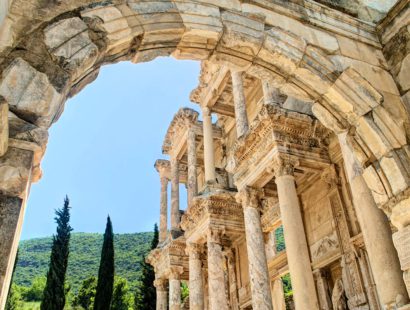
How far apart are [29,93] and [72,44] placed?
0.70 m

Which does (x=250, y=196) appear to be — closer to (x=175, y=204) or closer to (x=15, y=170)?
(x=175, y=204)

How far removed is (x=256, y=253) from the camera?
10.8m

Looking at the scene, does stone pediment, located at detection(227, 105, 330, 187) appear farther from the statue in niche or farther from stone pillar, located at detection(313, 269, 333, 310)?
the statue in niche

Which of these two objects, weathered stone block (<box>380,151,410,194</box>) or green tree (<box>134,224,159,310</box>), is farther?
green tree (<box>134,224,159,310</box>)

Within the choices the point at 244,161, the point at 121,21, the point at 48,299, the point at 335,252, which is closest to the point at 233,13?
the point at 121,21

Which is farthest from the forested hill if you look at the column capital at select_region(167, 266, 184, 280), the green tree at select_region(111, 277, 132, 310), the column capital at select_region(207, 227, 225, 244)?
the column capital at select_region(207, 227, 225, 244)

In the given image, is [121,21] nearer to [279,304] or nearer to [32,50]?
[32,50]

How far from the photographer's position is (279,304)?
596 inches

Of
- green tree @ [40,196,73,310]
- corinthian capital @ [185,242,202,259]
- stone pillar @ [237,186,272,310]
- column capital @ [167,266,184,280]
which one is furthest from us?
green tree @ [40,196,73,310]

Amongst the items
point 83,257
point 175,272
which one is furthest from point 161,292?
point 83,257

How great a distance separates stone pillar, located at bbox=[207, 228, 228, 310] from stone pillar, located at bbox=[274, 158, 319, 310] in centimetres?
400

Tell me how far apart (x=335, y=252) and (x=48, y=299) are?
1914 cm

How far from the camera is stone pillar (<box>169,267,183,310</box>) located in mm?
15906

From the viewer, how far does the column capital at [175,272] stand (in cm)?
1683
